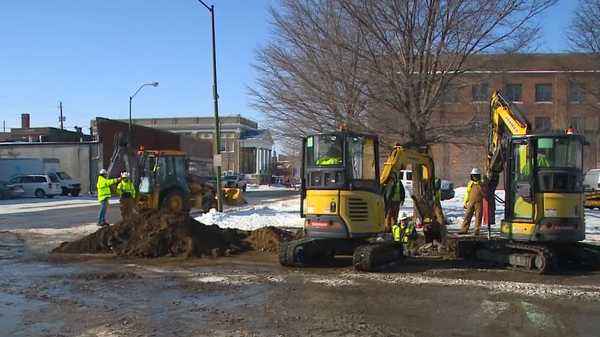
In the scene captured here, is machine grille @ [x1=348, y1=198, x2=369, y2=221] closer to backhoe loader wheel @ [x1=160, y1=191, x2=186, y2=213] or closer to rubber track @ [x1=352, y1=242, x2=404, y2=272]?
rubber track @ [x1=352, y1=242, x2=404, y2=272]

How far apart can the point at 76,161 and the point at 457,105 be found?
141 ft

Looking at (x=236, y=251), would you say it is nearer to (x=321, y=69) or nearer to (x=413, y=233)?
(x=413, y=233)

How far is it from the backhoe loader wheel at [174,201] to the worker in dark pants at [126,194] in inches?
73.0

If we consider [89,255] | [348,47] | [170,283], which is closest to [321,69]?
[348,47]

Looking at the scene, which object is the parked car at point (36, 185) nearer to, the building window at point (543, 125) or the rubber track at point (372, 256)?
the building window at point (543, 125)

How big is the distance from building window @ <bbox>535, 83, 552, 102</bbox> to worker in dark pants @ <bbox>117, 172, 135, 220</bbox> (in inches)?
1561

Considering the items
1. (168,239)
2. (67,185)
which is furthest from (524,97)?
(168,239)

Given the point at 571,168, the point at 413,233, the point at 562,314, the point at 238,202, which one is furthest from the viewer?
the point at 238,202

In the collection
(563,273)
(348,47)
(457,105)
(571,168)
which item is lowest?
(563,273)

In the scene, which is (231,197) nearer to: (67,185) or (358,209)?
(358,209)

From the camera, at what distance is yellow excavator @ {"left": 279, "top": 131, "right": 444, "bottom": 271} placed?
39.3ft

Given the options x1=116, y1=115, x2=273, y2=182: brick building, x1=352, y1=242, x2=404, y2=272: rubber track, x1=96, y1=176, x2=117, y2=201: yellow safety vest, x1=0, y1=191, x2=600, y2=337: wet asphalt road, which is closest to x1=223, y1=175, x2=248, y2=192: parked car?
x1=116, y1=115, x2=273, y2=182: brick building

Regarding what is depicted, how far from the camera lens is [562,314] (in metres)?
8.53

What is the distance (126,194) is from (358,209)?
37.1 feet
